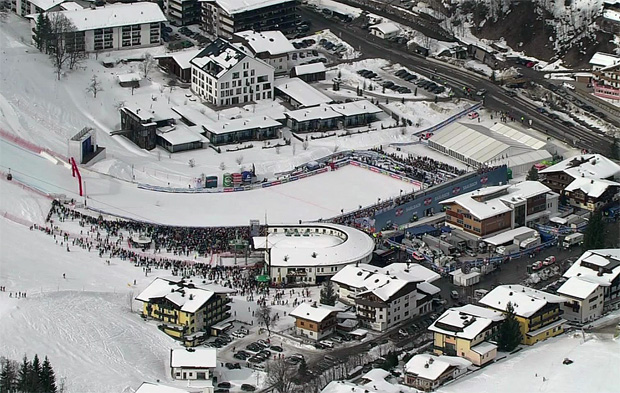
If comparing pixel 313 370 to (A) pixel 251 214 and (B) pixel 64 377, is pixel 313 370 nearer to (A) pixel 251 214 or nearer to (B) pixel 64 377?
(B) pixel 64 377

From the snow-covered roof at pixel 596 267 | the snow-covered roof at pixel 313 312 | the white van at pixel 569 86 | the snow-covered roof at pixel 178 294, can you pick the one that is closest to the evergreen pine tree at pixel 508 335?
the snow-covered roof at pixel 596 267

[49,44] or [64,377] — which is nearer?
[64,377]

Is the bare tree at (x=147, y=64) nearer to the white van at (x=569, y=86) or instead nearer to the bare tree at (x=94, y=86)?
the bare tree at (x=94, y=86)

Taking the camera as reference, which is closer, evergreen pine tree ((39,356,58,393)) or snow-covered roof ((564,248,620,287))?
evergreen pine tree ((39,356,58,393))

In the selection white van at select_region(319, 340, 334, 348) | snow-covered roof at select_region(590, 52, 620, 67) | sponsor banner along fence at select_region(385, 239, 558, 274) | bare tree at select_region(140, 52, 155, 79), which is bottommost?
bare tree at select_region(140, 52, 155, 79)

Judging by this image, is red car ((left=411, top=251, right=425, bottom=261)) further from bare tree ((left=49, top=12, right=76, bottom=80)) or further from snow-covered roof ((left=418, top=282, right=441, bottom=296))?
bare tree ((left=49, top=12, right=76, bottom=80))

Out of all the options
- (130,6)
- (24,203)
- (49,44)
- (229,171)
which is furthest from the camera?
(130,6)

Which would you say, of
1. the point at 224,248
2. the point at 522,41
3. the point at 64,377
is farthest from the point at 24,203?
the point at 522,41

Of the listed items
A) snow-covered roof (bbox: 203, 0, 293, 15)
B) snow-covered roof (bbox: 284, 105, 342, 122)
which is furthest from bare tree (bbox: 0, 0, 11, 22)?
snow-covered roof (bbox: 284, 105, 342, 122)
